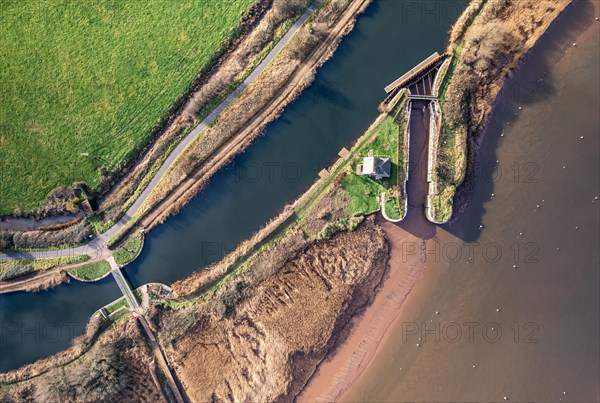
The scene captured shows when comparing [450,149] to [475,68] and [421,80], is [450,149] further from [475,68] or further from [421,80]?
[475,68]

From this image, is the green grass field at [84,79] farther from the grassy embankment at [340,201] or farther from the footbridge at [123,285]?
the grassy embankment at [340,201]

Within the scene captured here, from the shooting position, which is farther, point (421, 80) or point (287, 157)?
point (421, 80)

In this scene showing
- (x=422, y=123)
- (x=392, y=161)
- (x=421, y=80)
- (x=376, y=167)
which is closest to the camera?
(x=376, y=167)

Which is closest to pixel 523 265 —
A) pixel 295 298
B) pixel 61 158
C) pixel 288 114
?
pixel 295 298

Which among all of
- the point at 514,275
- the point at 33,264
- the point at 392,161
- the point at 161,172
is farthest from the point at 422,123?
the point at 33,264

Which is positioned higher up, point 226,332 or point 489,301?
point 226,332

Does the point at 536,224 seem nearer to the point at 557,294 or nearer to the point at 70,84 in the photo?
the point at 557,294

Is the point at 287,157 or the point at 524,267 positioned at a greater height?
the point at 287,157
